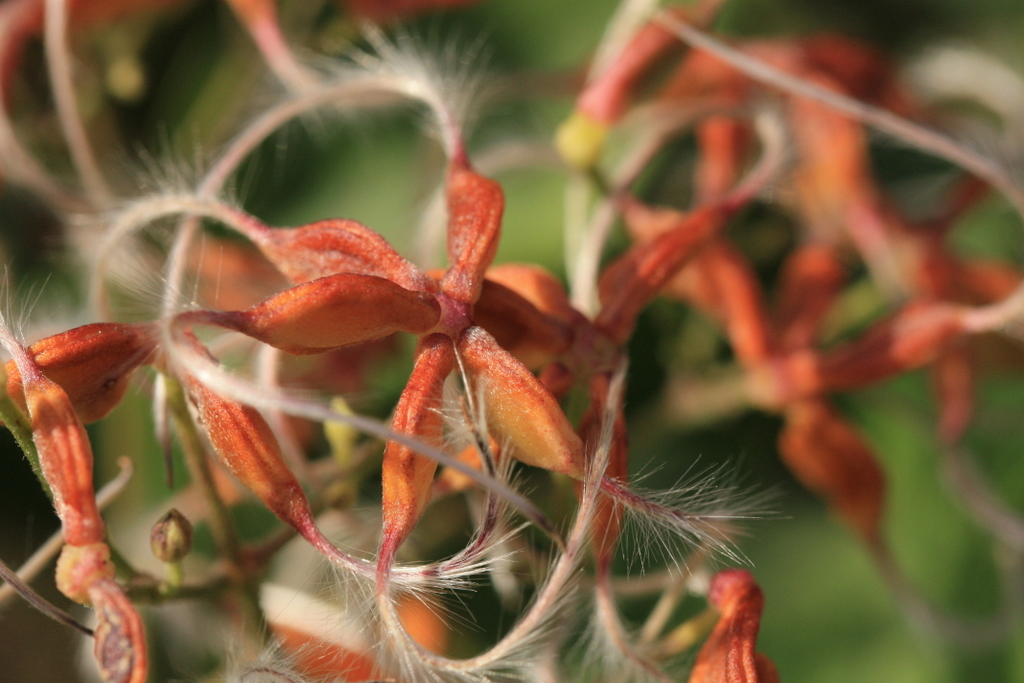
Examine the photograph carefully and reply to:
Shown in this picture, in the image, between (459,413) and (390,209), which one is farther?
(390,209)

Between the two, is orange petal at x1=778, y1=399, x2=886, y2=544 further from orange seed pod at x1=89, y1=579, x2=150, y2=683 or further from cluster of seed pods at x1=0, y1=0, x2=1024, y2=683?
orange seed pod at x1=89, y1=579, x2=150, y2=683

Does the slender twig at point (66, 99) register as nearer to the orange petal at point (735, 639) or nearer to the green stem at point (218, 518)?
the green stem at point (218, 518)

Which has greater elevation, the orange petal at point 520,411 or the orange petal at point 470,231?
the orange petal at point 470,231

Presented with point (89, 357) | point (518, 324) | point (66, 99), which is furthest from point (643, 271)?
point (66, 99)

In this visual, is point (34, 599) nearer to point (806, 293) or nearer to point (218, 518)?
point (218, 518)

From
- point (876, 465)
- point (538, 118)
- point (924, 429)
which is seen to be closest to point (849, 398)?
point (924, 429)

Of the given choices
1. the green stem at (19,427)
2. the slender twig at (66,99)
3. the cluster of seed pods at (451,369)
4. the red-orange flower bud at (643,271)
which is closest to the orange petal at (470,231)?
the cluster of seed pods at (451,369)

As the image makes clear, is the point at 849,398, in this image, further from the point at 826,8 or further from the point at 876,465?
the point at 826,8
